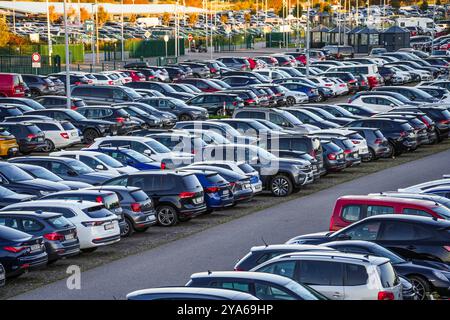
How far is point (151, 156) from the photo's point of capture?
33562 millimetres

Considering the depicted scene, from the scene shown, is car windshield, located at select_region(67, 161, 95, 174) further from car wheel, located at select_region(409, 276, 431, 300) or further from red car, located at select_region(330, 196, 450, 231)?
car wheel, located at select_region(409, 276, 431, 300)

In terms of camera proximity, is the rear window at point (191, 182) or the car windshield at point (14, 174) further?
the car windshield at point (14, 174)

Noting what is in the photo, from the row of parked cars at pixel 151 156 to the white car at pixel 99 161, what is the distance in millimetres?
31

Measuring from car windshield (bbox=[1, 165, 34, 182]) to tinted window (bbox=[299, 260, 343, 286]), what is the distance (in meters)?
13.6

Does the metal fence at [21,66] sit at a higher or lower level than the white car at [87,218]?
higher

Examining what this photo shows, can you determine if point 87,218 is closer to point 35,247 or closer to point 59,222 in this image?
point 59,222

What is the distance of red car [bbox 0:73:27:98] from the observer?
56156mm

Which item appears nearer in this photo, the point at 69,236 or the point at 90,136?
the point at 69,236

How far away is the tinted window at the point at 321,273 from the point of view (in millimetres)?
16016

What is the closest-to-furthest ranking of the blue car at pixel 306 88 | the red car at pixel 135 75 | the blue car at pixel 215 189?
the blue car at pixel 215 189 → the blue car at pixel 306 88 → the red car at pixel 135 75

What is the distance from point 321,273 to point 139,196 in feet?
33.4

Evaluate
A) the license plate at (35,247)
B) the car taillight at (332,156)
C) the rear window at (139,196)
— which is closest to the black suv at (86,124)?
the car taillight at (332,156)

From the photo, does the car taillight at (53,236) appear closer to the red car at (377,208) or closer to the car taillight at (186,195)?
the red car at (377,208)

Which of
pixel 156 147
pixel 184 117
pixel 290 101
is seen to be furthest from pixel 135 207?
pixel 290 101
